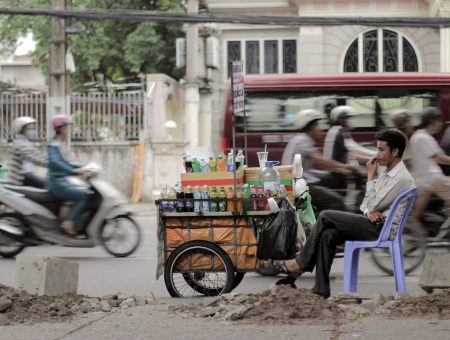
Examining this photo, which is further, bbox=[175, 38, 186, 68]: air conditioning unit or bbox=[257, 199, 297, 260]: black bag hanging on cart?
bbox=[175, 38, 186, 68]: air conditioning unit

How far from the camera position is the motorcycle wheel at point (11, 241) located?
489 inches

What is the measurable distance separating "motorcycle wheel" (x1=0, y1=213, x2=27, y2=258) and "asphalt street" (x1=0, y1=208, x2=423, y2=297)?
0.41 feet

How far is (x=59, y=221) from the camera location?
12.6 metres

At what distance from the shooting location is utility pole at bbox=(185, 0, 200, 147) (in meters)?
25.6

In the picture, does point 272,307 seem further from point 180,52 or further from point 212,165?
point 180,52

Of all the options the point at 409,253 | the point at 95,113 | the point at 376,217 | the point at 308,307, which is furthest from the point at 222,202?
the point at 95,113

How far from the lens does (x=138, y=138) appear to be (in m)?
24.7

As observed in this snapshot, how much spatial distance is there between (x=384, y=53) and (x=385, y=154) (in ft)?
70.3

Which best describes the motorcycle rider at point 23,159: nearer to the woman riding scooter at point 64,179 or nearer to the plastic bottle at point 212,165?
the woman riding scooter at point 64,179

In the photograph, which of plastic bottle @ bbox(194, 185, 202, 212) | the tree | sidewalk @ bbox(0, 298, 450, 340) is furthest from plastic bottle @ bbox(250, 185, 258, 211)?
the tree

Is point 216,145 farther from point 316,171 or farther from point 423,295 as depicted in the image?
point 423,295

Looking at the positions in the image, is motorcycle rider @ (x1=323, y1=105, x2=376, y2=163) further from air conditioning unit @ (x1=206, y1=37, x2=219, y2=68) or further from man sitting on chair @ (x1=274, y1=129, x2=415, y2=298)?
air conditioning unit @ (x1=206, y1=37, x2=219, y2=68)

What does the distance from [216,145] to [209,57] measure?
3211 millimetres

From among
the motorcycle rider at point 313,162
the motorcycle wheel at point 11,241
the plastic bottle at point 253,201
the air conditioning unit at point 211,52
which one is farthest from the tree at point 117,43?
the plastic bottle at point 253,201
